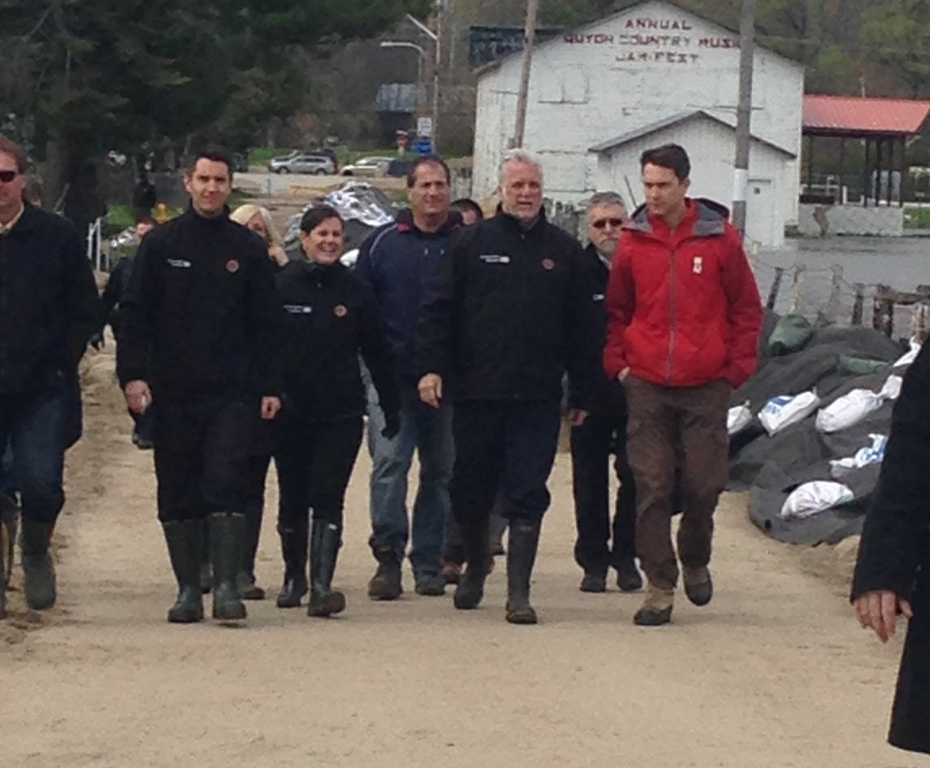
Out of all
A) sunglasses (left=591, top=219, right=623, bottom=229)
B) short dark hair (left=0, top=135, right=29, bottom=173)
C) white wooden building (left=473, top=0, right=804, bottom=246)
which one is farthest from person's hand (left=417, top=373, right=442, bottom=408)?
white wooden building (left=473, top=0, right=804, bottom=246)

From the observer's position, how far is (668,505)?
31.8 ft

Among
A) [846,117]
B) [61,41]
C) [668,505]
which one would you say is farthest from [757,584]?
[846,117]

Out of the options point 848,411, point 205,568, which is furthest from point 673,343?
point 848,411

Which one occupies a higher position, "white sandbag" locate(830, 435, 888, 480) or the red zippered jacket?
the red zippered jacket

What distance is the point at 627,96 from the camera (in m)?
69.8

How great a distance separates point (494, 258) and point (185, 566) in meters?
1.93

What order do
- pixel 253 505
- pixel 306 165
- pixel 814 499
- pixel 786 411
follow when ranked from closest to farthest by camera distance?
pixel 253 505
pixel 814 499
pixel 786 411
pixel 306 165

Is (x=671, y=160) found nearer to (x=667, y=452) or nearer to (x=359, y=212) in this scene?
(x=667, y=452)

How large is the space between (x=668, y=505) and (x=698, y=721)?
2.24 m

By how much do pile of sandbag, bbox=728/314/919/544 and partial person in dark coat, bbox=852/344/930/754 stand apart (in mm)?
7924

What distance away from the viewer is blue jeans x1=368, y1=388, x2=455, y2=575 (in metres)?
10.5

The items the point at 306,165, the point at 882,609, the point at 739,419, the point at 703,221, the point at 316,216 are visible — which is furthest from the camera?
the point at 306,165

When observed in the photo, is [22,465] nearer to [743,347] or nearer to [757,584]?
[743,347]

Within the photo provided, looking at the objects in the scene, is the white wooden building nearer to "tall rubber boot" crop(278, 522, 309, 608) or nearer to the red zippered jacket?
"tall rubber boot" crop(278, 522, 309, 608)
